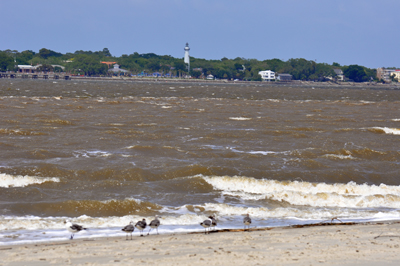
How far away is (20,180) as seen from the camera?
1686 centimetres

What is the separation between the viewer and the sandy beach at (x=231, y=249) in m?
8.65

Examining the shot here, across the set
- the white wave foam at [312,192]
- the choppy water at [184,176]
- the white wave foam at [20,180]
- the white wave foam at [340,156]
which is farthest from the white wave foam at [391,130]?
the white wave foam at [20,180]

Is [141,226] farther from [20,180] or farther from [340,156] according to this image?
[340,156]

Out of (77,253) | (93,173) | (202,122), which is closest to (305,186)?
(93,173)

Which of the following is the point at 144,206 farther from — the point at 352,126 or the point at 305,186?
the point at 352,126

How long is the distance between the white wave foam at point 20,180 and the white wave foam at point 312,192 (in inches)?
249

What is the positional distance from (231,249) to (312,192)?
8111 mm

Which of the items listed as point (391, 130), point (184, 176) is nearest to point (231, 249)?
point (184, 176)

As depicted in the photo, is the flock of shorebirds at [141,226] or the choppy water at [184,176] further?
the choppy water at [184,176]

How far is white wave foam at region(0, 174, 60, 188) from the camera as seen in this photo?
54.3 ft

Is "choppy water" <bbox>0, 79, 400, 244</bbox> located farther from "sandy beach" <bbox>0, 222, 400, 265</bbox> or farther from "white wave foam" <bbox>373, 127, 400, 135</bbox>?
Result: "sandy beach" <bbox>0, 222, 400, 265</bbox>

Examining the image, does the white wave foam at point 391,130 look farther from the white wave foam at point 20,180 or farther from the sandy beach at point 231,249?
the white wave foam at point 20,180

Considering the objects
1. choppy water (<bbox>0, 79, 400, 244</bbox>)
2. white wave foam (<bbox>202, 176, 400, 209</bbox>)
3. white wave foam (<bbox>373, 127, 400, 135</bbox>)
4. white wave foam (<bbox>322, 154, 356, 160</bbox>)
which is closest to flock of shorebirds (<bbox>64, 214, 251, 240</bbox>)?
choppy water (<bbox>0, 79, 400, 244</bbox>)

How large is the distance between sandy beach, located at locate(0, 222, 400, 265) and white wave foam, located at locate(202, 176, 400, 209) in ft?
13.4
